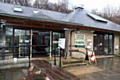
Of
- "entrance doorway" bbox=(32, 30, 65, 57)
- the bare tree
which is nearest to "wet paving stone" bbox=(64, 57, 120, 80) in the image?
"entrance doorway" bbox=(32, 30, 65, 57)

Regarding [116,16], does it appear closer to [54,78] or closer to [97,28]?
[97,28]

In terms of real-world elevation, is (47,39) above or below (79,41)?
above

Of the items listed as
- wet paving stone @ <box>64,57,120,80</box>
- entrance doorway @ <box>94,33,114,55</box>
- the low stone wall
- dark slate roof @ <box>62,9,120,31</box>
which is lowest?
wet paving stone @ <box>64,57,120,80</box>

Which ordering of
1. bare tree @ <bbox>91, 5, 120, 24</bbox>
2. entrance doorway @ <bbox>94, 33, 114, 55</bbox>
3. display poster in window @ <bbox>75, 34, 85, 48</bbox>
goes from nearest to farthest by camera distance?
1. display poster in window @ <bbox>75, 34, 85, 48</bbox>
2. entrance doorway @ <bbox>94, 33, 114, 55</bbox>
3. bare tree @ <bbox>91, 5, 120, 24</bbox>

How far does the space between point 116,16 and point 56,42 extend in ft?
68.9

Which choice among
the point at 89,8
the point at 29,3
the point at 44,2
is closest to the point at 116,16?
the point at 89,8

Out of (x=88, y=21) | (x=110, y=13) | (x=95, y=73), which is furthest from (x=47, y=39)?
(x=110, y=13)

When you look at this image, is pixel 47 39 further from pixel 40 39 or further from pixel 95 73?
pixel 95 73

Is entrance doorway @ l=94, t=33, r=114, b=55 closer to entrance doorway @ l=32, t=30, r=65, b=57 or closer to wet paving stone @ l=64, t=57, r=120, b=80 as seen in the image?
entrance doorway @ l=32, t=30, r=65, b=57

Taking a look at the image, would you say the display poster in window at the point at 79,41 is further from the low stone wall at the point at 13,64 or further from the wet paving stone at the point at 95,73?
the low stone wall at the point at 13,64

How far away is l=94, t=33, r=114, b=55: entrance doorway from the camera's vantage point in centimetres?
1158

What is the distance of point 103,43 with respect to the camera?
12.0 metres

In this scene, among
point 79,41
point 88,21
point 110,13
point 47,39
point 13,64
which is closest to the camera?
point 13,64

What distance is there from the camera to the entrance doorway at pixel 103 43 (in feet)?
38.0
